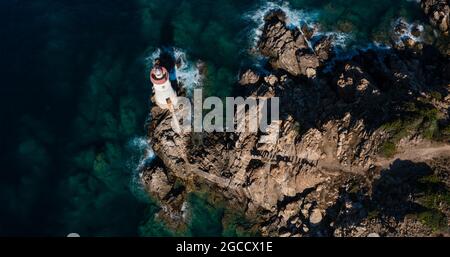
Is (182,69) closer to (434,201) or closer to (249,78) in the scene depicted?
(249,78)

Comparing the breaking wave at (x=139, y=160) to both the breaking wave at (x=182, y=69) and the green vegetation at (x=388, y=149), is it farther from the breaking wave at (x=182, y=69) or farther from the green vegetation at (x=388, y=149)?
the green vegetation at (x=388, y=149)

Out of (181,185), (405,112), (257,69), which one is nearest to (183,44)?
(257,69)

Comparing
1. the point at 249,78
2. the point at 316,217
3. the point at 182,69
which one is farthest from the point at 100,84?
the point at 316,217

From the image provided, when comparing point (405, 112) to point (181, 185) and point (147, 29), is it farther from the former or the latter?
point (147, 29)

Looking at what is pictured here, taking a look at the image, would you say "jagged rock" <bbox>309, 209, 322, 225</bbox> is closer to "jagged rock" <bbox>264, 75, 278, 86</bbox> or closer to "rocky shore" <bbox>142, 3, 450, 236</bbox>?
"rocky shore" <bbox>142, 3, 450, 236</bbox>

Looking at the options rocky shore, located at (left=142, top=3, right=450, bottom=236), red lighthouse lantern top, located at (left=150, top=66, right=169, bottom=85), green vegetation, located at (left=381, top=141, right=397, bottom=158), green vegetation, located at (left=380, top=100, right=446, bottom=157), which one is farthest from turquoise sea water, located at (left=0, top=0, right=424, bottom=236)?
green vegetation, located at (left=381, top=141, right=397, bottom=158)

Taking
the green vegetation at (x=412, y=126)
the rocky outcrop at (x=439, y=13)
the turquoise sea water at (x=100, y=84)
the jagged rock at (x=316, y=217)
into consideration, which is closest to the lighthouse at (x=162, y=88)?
the turquoise sea water at (x=100, y=84)
